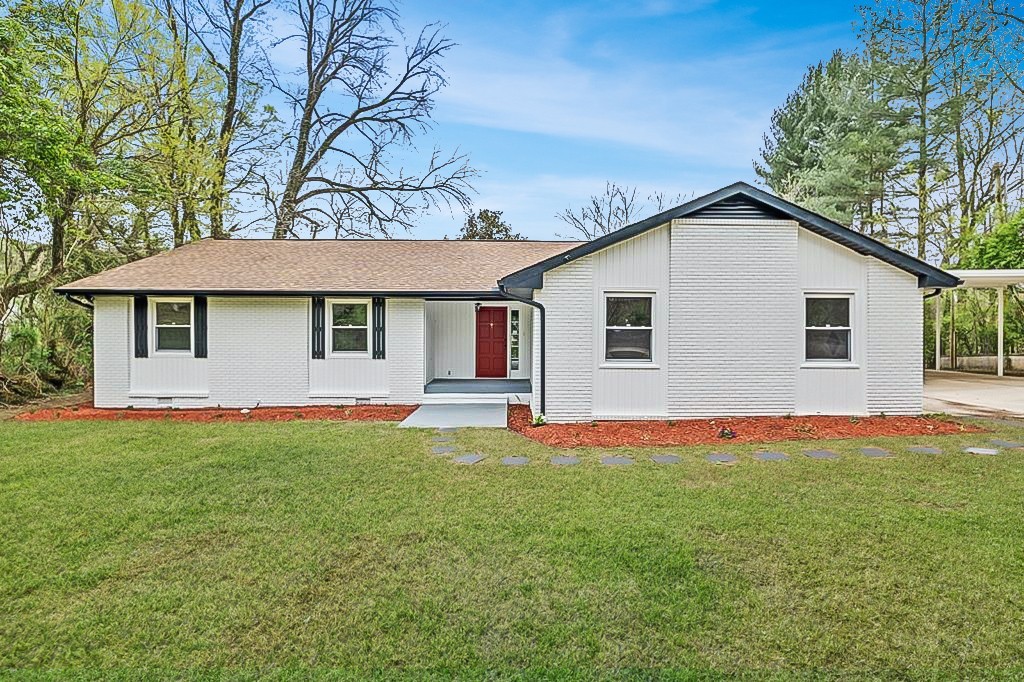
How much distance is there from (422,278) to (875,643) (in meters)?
10.8

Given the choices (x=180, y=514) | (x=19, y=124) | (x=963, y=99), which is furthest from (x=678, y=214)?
(x=963, y=99)

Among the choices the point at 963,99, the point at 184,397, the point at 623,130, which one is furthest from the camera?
the point at 623,130

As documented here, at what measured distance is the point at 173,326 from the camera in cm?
1191

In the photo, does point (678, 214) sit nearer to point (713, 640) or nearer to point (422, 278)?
point (422, 278)

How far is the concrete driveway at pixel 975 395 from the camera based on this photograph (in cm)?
1038

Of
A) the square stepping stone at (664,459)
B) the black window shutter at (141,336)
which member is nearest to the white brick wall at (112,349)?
the black window shutter at (141,336)

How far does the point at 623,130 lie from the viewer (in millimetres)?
22016

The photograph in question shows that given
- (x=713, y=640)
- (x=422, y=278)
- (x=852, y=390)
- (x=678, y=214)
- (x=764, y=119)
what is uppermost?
(x=764, y=119)

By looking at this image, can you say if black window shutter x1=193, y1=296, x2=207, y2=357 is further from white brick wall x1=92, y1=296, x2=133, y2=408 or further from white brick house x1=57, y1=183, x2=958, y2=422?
white brick house x1=57, y1=183, x2=958, y2=422

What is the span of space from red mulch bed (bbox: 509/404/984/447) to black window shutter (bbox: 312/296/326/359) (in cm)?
503

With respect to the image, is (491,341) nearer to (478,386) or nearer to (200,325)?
(478,386)

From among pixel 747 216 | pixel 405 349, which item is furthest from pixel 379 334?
pixel 747 216

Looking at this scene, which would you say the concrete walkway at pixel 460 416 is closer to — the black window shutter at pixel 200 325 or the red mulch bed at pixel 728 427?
the red mulch bed at pixel 728 427

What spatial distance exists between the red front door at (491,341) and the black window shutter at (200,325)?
6568 mm
